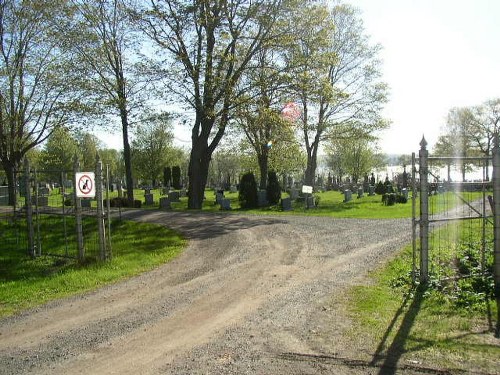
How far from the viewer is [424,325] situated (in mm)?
5824

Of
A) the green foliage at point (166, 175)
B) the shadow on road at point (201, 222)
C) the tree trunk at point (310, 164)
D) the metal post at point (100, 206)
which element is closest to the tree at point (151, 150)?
the green foliage at point (166, 175)

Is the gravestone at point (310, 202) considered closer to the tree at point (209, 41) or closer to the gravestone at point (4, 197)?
the tree at point (209, 41)

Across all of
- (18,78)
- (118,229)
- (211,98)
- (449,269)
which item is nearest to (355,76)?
(211,98)

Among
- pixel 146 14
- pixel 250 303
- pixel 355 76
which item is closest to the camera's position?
pixel 250 303

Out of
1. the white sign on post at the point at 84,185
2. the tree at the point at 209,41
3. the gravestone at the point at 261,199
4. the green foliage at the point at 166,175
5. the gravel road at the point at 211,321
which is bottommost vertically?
the gravel road at the point at 211,321

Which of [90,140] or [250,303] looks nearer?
[250,303]

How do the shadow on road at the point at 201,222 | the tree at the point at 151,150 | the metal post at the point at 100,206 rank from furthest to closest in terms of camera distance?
the tree at the point at 151,150 < the shadow on road at the point at 201,222 < the metal post at the point at 100,206

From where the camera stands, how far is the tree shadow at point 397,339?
4.65 m

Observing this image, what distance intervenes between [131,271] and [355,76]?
31819mm

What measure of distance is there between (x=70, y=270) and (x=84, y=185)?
6.10 ft

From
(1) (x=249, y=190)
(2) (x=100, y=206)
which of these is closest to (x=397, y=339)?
(2) (x=100, y=206)

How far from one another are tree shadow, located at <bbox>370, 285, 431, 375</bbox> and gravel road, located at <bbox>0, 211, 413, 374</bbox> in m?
0.17

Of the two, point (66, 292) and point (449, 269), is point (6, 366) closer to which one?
point (66, 292)

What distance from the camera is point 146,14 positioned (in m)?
21.9
